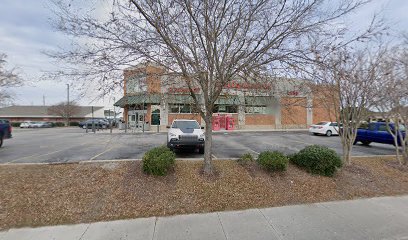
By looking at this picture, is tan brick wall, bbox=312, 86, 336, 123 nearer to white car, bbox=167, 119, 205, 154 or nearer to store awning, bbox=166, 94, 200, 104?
store awning, bbox=166, 94, 200, 104

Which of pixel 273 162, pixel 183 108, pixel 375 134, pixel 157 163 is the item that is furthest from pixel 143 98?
pixel 375 134

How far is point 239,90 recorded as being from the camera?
6355mm

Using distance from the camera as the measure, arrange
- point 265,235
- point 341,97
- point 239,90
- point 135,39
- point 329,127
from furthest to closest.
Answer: point 329,127
point 341,97
point 239,90
point 135,39
point 265,235

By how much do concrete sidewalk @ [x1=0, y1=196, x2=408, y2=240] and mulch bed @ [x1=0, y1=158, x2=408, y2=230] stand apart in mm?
305

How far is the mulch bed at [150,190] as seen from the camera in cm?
458

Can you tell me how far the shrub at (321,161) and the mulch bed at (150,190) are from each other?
0.77 feet

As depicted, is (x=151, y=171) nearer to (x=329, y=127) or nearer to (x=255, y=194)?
(x=255, y=194)

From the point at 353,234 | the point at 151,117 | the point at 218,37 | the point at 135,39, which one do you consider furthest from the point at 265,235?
the point at 151,117

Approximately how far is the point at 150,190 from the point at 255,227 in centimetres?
258

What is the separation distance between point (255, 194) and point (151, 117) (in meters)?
21.1

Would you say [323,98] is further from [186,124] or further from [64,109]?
[64,109]

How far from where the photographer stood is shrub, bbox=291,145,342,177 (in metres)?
6.37

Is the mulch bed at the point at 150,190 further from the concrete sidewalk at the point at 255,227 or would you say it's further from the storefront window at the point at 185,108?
the storefront window at the point at 185,108

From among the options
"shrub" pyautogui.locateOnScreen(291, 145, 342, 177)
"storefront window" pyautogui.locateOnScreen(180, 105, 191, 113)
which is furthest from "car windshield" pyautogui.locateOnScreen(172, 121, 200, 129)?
"shrub" pyautogui.locateOnScreen(291, 145, 342, 177)
